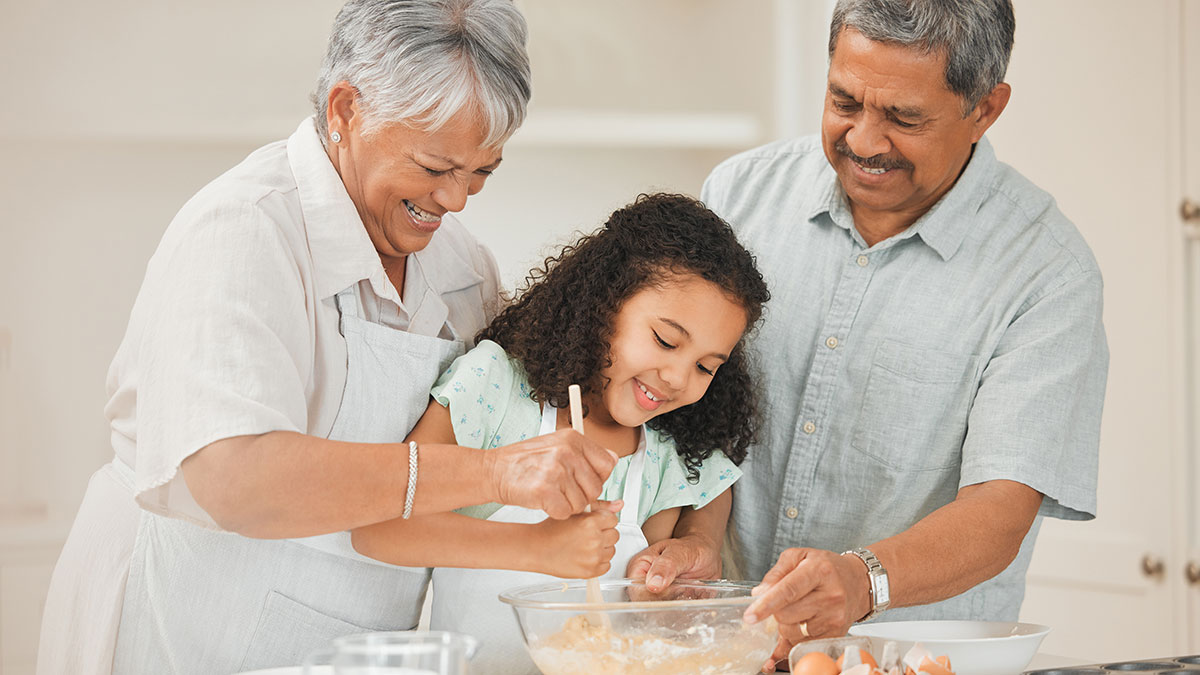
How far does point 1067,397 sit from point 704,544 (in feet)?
1.85

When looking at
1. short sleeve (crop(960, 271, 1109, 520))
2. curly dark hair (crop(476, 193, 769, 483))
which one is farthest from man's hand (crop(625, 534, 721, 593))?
short sleeve (crop(960, 271, 1109, 520))

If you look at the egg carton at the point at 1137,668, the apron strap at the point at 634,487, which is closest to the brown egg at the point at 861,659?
the egg carton at the point at 1137,668

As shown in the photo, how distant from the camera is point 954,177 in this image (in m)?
1.81

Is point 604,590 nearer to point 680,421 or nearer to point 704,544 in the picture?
point 704,544

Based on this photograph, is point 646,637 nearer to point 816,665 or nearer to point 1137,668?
point 816,665

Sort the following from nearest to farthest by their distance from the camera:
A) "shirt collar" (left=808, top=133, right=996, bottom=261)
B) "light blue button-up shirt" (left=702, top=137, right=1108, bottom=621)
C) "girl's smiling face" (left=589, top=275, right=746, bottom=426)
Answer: "girl's smiling face" (left=589, top=275, right=746, bottom=426)
"light blue button-up shirt" (left=702, top=137, right=1108, bottom=621)
"shirt collar" (left=808, top=133, right=996, bottom=261)

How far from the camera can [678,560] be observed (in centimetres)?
149

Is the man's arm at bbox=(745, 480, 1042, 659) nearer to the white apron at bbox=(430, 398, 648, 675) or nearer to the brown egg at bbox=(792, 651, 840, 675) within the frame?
the brown egg at bbox=(792, 651, 840, 675)

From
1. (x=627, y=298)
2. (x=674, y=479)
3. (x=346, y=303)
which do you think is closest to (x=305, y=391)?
(x=346, y=303)

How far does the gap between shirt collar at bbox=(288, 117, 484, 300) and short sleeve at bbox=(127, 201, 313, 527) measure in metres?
0.09

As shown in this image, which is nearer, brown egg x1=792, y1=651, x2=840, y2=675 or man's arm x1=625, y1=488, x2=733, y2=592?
brown egg x1=792, y1=651, x2=840, y2=675

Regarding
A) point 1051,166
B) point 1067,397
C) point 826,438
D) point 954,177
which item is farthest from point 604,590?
point 1051,166

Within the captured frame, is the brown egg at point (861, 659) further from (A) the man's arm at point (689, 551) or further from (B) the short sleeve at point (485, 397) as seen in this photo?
(B) the short sleeve at point (485, 397)

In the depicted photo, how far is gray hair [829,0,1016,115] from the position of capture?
1603 mm
